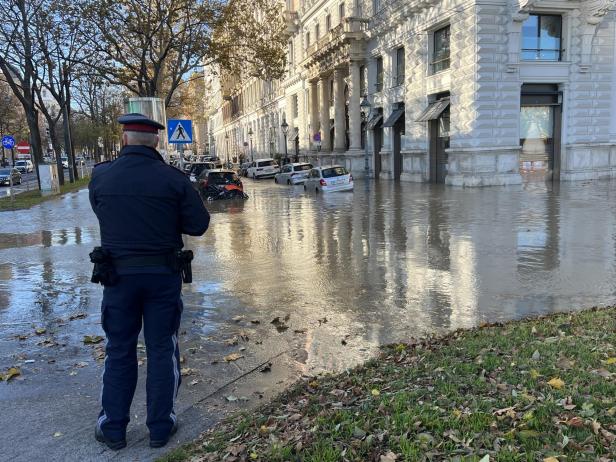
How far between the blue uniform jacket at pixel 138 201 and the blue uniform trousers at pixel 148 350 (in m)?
0.24

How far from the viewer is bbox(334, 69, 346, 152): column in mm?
42250

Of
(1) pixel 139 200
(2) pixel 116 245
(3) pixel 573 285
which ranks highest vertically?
(1) pixel 139 200

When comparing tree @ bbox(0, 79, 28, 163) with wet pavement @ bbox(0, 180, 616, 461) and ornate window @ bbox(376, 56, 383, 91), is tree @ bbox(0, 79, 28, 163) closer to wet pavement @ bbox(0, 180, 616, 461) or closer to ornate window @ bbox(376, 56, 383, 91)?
ornate window @ bbox(376, 56, 383, 91)

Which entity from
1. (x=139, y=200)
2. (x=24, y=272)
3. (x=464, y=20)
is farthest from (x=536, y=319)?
(x=464, y=20)

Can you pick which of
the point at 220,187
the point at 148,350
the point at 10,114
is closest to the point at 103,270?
the point at 148,350

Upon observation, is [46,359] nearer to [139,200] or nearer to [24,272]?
[139,200]

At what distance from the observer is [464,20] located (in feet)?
83.1

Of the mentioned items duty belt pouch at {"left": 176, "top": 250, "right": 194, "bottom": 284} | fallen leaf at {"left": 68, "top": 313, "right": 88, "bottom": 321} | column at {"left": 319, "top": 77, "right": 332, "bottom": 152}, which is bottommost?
fallen leaf at {"left": 68, "top": 313, "right": 88, "bottom": 321}

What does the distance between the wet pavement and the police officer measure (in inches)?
11.2

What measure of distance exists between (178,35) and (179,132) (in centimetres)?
1418

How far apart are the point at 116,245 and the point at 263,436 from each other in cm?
151

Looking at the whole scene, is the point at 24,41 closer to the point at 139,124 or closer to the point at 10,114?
the point at 139,124

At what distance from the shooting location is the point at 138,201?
3.54 meters

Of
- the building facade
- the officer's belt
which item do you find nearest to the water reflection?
the officer's belt
